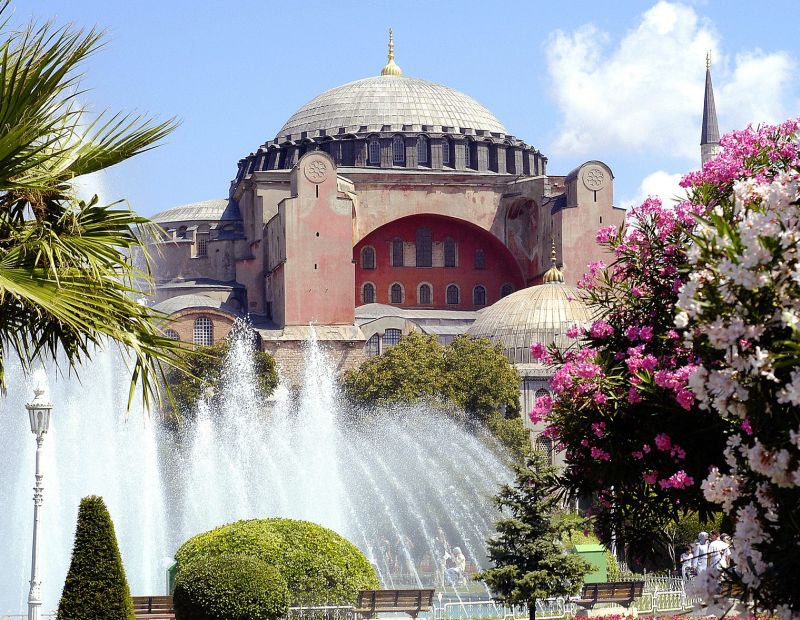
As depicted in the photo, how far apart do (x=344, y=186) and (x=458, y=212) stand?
5.13 meters

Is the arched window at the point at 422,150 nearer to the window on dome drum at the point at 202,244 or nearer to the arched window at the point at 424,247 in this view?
the arched window at the point at 424,247

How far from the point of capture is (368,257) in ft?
194

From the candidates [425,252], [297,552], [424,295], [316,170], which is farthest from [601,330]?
→ [425,252]

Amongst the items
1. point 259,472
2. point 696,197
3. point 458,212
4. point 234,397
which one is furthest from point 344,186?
point 696,197

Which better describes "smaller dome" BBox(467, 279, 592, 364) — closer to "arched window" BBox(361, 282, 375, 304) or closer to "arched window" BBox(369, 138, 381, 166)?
"arched window" BBox(361, 282, 375, 304)

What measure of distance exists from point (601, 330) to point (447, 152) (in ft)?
172

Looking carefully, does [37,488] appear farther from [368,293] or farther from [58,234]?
[368,293]

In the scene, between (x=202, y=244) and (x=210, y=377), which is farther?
(x=202, y=244)

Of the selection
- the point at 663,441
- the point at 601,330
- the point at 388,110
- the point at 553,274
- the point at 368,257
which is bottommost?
the point at 663,441

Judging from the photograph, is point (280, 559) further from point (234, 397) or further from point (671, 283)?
point (234, 397)

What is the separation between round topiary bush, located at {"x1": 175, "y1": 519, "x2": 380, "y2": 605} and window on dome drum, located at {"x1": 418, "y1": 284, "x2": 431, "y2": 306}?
140ft

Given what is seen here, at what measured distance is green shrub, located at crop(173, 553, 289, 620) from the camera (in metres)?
14.0

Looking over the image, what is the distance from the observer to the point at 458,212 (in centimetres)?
5909

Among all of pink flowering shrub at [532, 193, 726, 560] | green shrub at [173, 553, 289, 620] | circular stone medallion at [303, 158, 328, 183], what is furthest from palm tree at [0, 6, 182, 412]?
circular stone medallion at [303, 158, 328, 183]
